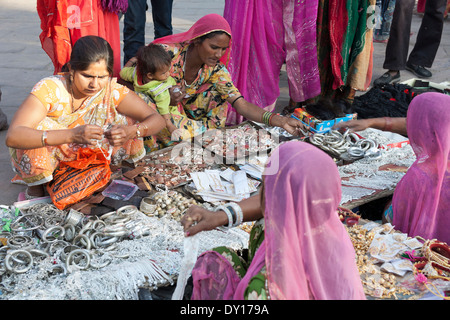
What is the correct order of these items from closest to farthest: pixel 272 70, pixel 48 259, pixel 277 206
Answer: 1. pixel 277 206
2. pixel 48 259
3. pixel 272 70

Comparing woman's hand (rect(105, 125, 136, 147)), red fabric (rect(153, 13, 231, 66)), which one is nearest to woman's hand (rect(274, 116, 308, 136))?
red fabric (rect(153, 13, 231, 66))

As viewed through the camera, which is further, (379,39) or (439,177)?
(379,39)

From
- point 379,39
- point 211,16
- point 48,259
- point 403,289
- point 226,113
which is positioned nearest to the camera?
point 403,289

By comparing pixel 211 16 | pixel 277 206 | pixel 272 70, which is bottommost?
pixel 272 70

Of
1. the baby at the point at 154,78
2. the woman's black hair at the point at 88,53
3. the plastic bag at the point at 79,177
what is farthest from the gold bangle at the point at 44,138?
the baby at the point at 154,78

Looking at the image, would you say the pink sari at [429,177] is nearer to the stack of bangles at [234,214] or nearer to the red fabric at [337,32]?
the stack of bangles at [234,214]

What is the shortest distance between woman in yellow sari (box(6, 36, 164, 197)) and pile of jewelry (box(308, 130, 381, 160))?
1323 mm

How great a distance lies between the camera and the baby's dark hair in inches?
136

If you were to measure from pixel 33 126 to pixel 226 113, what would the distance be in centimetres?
169

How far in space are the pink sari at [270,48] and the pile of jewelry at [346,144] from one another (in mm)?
773

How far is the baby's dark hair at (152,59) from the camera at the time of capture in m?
3.45

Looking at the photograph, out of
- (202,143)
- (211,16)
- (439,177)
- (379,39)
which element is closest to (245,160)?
(202,143)

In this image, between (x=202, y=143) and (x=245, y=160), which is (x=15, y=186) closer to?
(x=202, y=143)

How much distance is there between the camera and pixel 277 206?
62.6 inches
